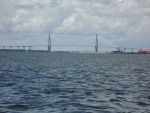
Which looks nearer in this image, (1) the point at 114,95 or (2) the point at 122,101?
(2) the point at 122,101

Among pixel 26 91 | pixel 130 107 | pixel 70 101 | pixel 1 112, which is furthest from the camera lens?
pixel 26 91

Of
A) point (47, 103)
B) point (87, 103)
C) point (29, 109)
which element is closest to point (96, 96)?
point (87, 103)

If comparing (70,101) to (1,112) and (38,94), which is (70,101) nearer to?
(38,94)

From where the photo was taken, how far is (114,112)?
885 inches

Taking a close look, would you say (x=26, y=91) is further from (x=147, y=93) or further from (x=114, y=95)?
(x=147, y=93)

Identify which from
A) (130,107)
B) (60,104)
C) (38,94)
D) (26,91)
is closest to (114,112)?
(130,107)

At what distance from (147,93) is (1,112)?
52.0 feet

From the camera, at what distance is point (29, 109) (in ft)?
74.4

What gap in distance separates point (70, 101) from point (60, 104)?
5.33 feet

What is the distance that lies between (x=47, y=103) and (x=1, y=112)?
4196mm

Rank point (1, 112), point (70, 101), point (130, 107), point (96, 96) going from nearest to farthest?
1. point (1, 112)
2. point (130, 107)
3. point (70, 101)
4. point (96, 96)

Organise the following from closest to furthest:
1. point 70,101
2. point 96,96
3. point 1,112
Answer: point 1,112 → point 70,101 → point 96,96

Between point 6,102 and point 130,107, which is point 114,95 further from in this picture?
point 6,102

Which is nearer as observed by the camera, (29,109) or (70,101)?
(29,109)
